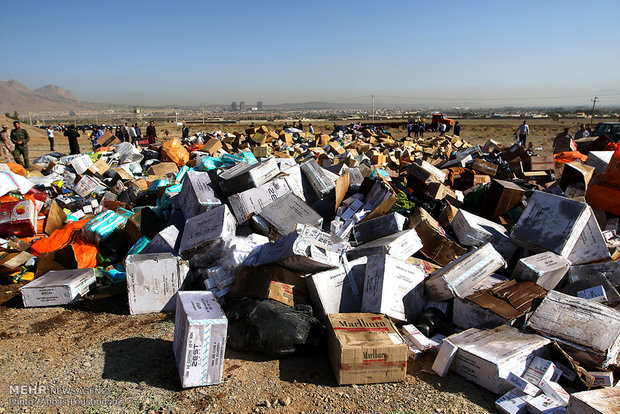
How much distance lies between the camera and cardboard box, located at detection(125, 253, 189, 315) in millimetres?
3203

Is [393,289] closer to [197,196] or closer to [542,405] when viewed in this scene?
[542,405]

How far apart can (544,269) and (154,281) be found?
3.33 meters

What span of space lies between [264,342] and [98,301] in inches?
79.6

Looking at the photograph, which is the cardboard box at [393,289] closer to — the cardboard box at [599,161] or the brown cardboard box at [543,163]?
the cardboard box at [599,161]

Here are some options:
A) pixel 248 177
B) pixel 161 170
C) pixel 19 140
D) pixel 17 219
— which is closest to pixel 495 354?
pixel 248 177

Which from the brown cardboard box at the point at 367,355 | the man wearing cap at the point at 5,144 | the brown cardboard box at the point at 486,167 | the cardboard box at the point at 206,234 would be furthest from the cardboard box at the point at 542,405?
the man wearing cap at the point at 5,144

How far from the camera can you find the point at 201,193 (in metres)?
4.14

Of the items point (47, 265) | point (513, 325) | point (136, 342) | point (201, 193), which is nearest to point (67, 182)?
point (47, 265)

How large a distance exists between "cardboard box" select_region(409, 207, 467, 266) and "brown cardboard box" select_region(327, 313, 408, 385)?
1.42m

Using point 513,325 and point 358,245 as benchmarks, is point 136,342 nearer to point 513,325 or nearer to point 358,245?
point 358,245

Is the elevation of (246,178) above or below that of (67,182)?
above

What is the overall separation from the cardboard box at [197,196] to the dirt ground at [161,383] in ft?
4.54

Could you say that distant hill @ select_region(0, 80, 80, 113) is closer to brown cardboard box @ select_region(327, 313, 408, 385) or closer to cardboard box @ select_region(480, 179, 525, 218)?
cardboard box @ select_region(480, 179, 525, 218)

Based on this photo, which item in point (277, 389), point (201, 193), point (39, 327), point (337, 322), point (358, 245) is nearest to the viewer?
point (277, 389)
